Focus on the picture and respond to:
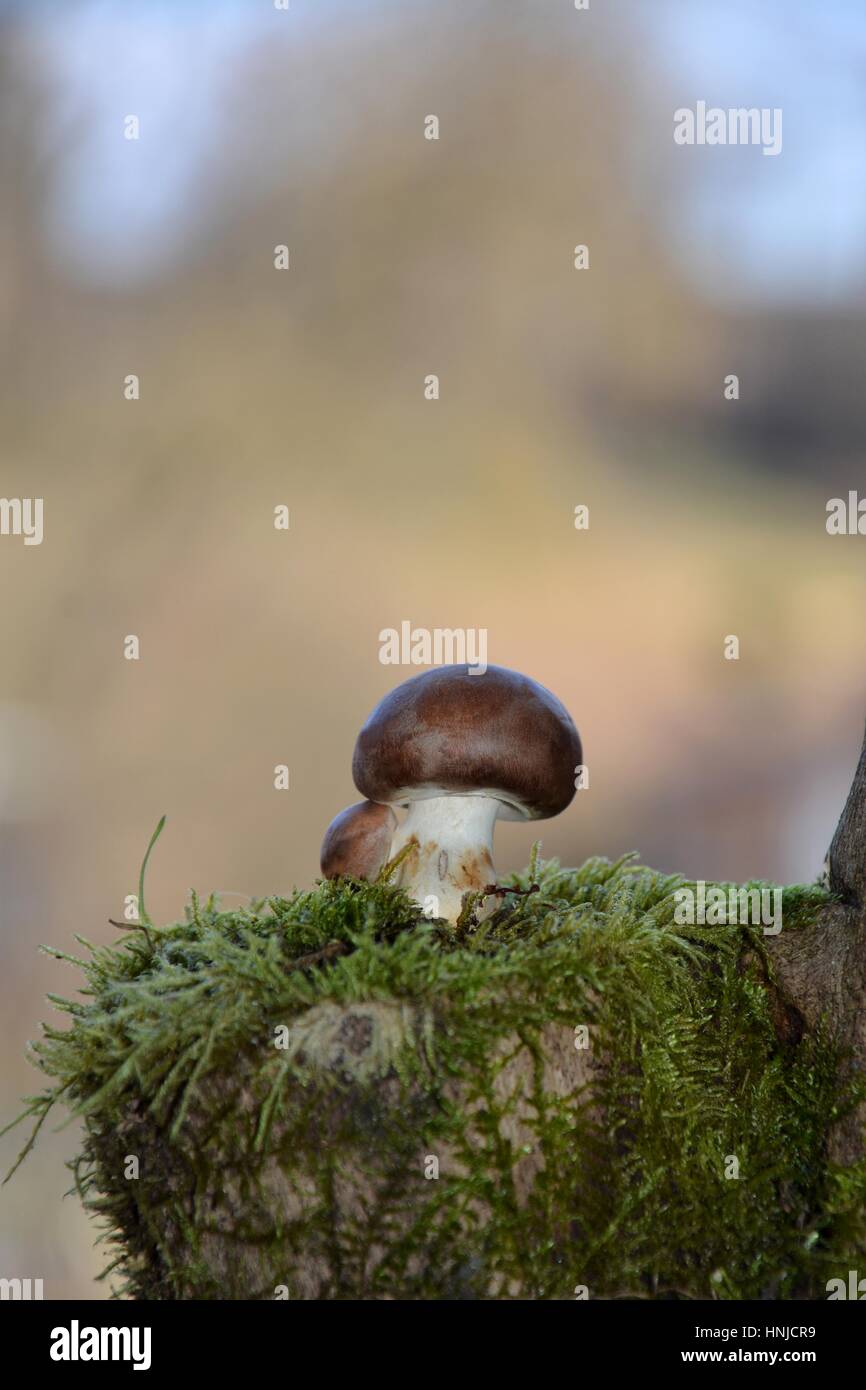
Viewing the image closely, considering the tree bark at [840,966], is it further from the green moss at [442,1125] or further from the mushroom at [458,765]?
the mushroom at [458,765]

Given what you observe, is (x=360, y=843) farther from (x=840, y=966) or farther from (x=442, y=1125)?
(x=840, y=966)

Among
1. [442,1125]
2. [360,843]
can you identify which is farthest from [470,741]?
[442,1125]

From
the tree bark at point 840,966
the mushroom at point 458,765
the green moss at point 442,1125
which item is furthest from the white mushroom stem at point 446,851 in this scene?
the tree bark at point 840,966

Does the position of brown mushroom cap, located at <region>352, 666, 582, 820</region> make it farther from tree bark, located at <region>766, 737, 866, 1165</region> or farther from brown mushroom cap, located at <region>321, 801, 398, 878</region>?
tree bark, located at <region>766, 737, 866, 1165</region>

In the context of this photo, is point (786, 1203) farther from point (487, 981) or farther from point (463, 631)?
point (463, 631)

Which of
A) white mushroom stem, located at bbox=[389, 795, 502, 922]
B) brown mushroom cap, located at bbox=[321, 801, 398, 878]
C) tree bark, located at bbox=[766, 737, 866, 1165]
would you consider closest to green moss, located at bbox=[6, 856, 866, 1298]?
tree bark, located at bbox=[766, 737, 866, 1165]

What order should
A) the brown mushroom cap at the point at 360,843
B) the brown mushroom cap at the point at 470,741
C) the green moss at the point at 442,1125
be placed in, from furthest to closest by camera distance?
the brown mushroom cap at the point at 360,843, the brown mushroom cap at the point at 470,741, the green moss at the point at 442,1125
